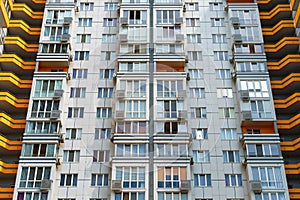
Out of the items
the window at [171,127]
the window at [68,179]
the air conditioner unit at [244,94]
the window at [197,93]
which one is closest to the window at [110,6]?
the window at [197,93]

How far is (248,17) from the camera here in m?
53.0

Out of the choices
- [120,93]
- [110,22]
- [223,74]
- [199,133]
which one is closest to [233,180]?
[199,133]

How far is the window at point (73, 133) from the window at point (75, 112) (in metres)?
1.53

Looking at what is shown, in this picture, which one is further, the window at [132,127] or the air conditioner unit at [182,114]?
the air conditioner unit at [182,114]

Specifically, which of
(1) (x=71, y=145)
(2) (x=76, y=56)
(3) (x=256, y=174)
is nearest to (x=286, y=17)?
(3) (x=256, y=174)

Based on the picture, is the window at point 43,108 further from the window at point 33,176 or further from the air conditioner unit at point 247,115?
the air conditioner unit at point 247,115

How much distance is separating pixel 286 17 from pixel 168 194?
27485mm

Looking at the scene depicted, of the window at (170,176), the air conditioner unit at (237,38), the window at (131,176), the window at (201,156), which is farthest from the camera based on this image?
the air conditioner unit at (237,38)

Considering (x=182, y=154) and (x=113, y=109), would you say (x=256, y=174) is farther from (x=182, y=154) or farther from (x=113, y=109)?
(x=113, y=109)

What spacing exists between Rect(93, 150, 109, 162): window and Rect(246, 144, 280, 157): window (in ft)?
45.9

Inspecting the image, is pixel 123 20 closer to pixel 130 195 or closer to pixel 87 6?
pixel 87 6

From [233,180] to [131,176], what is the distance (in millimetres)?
9879

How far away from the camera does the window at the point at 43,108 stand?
150ft

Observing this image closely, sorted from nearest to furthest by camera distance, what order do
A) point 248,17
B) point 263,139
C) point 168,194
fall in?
point 168,194 → point 263,139 → point 248,17
